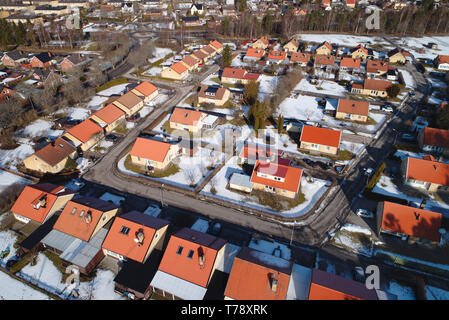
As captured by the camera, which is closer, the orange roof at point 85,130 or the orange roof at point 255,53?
the orange roof at point 85,130

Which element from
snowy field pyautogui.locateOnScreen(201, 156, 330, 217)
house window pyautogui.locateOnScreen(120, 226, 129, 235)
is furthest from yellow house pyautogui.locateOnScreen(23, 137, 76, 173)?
snowy field pyautogui.locateOnScreen(201, 156, 330, 217)

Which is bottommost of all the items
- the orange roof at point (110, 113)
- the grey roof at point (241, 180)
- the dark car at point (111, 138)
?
the grey roof at point (241, 180)

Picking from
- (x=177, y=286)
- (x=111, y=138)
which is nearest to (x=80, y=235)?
(x=177, y=286)

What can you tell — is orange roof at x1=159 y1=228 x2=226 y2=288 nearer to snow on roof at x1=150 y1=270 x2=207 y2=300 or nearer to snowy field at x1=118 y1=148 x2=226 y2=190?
snow on roof at x1=150 y1=270 x2=207 y2=300

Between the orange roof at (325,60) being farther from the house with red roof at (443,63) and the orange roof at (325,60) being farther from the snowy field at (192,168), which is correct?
the snowy field at (192,168)

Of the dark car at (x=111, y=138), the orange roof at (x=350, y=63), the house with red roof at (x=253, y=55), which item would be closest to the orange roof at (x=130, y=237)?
the dark car at (x=111, y=138)
